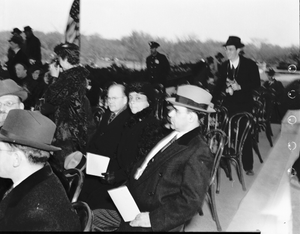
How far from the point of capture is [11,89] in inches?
112

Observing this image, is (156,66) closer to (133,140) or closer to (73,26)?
(133,140)

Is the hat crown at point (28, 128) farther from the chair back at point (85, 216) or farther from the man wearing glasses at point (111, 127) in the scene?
the man wearing glasses at point (111, 127)

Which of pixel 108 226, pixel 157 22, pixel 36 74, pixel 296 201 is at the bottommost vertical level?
pixel 108 226

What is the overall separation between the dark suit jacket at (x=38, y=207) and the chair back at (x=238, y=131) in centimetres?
131

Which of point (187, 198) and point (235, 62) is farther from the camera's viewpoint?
point (235, 62)

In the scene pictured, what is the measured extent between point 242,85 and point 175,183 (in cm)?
89

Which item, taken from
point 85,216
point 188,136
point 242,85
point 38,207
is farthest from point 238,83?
point 38,207

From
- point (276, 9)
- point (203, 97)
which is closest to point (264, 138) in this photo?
point (203, 97)

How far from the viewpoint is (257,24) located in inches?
104

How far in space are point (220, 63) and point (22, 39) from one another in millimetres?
1280

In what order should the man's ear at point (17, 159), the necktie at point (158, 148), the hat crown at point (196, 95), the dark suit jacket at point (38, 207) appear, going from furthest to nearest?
1. the necktie at point (158, 148)
2. the hat crown at point (196, 95)
3. the man's ear at point (17, 159)
4. the dark suit jacket at point (38, 207)

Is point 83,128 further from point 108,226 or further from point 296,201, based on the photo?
point 296,201

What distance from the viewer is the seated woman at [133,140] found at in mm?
2670

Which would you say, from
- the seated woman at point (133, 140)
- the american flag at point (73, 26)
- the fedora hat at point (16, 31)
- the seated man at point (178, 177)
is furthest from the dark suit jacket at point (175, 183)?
the fedora hat at point (16, 31)
